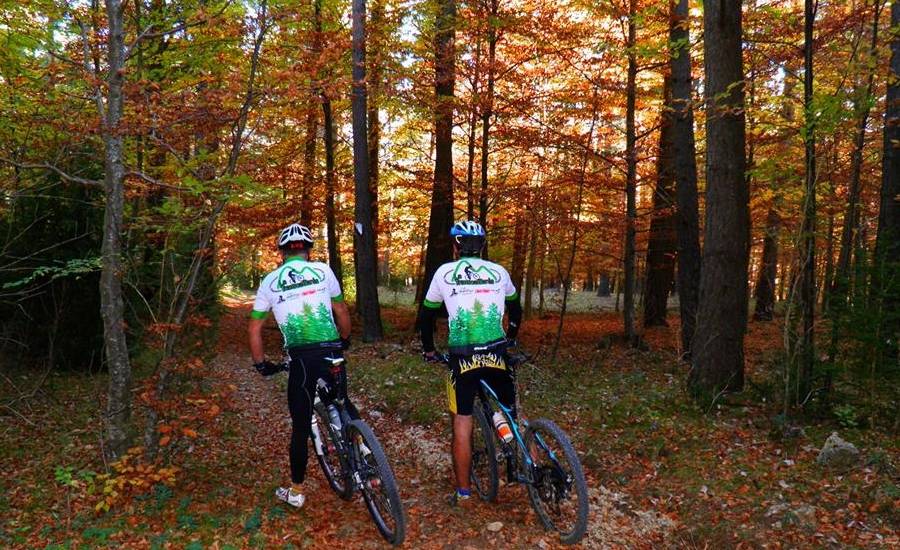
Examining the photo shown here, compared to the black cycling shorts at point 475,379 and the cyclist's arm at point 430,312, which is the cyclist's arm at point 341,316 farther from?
the black cycling shorts at point 475,379

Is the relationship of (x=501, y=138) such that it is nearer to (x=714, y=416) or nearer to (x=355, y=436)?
(x=714, y=416)

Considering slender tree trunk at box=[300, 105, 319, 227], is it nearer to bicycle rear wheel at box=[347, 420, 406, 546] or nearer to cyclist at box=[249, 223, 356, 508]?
cyclist at box=[249, 223, 356, 508]

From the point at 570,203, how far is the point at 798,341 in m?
6.26

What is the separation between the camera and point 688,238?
10.6m

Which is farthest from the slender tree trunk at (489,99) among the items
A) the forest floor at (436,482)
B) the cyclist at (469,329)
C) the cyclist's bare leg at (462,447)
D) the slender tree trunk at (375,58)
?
the cyclist's bare leg at (462,447)

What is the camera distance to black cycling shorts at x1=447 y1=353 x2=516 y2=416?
4566 mm

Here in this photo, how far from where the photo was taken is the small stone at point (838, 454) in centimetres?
529

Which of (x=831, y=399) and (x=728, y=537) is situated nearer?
(x=728, y=537)

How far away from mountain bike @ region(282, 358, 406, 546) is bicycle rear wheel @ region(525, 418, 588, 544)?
1193mm

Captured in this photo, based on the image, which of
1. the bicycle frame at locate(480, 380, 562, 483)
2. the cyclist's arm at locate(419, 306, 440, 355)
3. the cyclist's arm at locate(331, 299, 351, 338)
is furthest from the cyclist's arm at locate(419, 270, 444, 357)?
the cyclist's arm at locate(331, 299, 351, 338)

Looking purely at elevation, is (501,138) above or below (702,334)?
above

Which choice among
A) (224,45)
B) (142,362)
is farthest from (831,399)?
(142,362)

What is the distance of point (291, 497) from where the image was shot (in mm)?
4730

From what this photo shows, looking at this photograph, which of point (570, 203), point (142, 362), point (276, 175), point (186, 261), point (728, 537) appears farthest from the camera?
point (276, 175)
